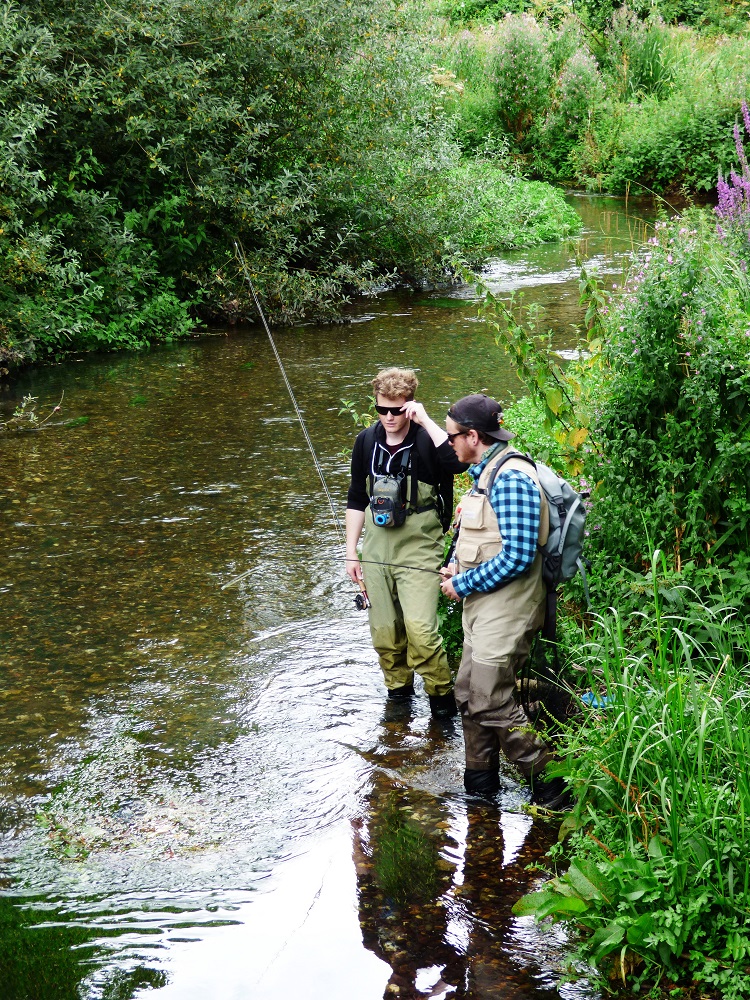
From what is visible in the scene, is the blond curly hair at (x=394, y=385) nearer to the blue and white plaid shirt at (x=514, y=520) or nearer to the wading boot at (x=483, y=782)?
the blue and white plaid shirt at (x=514, y=520)

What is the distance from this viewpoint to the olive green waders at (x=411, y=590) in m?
5.19

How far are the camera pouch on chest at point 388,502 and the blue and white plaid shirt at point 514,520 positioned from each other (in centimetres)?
96

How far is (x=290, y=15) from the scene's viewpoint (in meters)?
13.6

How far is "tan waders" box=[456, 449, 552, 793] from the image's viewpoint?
432 centimetres

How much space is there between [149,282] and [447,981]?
1220cm

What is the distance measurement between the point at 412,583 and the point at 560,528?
1144mm

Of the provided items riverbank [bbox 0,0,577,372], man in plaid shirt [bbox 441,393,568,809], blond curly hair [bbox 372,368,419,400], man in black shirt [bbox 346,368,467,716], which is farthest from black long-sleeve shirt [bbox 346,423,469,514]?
riverbank [bbox 0,0,577,372]

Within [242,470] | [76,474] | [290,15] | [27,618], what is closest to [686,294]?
[27,618]

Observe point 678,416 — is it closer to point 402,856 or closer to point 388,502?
point 388,502

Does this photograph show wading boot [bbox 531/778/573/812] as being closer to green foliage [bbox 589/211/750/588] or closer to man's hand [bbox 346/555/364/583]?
green foliage [bbox 589/211/750/588]

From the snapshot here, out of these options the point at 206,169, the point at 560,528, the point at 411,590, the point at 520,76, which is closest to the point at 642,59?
the point at 520,76

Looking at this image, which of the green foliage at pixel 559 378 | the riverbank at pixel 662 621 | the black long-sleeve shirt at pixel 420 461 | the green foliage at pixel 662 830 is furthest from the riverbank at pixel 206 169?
the green foliage at pixel 662 830

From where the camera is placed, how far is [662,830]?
3.48 metres

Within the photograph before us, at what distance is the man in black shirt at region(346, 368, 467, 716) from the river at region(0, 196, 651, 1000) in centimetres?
40
